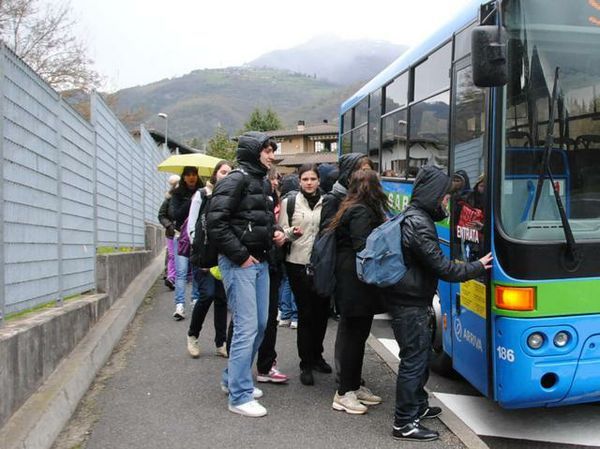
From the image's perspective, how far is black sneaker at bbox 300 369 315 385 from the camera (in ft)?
16.5

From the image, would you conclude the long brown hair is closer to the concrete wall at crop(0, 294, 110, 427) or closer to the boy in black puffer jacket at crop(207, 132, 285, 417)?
the boy in black puffer jacket at crop(207, 132, 285, 417)

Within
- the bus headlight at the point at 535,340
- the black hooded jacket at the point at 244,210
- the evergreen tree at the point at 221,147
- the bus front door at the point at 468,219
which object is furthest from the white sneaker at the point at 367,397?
the evergreen tree at the point at 221,147

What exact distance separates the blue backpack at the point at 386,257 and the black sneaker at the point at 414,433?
983 mm

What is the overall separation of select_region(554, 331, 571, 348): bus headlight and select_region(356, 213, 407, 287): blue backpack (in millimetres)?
991

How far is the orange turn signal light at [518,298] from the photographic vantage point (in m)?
3.52

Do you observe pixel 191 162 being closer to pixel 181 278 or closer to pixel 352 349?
pixel 181 278

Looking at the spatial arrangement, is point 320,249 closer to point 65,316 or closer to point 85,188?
point 65,316

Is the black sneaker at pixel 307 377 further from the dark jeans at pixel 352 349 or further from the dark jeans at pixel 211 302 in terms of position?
the dark jeans at pixel 211 302

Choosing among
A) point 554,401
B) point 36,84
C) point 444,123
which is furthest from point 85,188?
point 554,401

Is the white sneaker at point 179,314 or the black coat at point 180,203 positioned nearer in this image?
the black coat at point 180,203

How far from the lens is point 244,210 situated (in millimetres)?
4230

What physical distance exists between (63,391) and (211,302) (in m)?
1.93

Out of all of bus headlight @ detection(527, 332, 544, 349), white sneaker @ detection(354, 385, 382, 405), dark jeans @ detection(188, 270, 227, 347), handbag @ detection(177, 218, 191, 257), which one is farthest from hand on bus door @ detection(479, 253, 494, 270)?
handbag @ detection(177, 218, 191, 257)

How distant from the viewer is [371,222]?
4211 mm
